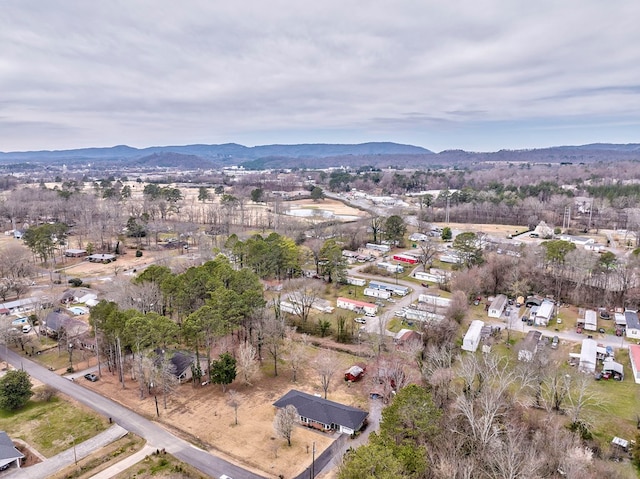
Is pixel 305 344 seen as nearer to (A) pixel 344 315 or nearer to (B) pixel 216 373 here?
(A) pixel 344 315

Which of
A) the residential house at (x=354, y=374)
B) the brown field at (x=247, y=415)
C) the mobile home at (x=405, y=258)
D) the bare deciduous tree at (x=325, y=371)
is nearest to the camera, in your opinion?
the brown field at (x=247, y=415)

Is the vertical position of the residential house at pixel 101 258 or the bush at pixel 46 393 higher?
the residential house at pixel 101 258

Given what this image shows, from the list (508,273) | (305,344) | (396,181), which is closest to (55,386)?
(305,344)

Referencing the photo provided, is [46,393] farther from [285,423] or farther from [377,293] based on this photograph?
[377,293]

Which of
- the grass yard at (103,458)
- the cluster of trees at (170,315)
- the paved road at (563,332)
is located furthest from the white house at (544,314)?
the grass yard at (103,458)

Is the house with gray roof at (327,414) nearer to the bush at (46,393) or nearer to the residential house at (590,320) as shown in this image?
the bush at (46,393)
